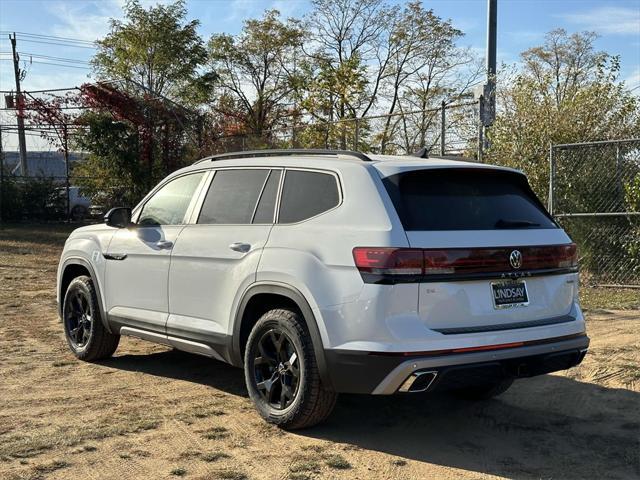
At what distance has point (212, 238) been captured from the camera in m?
5.23

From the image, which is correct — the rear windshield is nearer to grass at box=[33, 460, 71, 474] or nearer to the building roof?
grass at box=[33, 460, 71, 474]

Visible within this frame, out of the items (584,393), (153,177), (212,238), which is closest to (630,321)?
(584,393)

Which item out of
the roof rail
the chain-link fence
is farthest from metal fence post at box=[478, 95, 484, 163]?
the roof rail

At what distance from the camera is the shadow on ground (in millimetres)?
4270

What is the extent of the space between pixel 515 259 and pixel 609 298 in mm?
6240

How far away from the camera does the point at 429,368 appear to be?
4008 millimetres

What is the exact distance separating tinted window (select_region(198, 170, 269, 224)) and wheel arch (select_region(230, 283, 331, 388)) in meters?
0.60

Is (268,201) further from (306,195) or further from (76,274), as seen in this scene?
(76,274)

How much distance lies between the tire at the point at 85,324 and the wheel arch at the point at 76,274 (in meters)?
0.07

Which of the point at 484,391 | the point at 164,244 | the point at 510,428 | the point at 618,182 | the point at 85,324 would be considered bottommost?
the point at 510,428

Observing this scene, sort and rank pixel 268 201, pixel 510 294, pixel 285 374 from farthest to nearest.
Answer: pixel 268 201 → pixel 285 374 → pixel 510 294

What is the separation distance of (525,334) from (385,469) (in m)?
1.18

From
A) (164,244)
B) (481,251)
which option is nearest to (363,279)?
(481,251)

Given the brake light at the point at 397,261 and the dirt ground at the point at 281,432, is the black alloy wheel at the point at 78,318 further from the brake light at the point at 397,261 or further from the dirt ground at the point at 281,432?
the brake light at the point at 397,261
